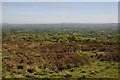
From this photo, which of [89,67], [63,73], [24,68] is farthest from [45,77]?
[89,67]

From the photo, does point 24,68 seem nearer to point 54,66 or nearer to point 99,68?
point 54,66

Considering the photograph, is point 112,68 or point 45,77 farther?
point 112,68

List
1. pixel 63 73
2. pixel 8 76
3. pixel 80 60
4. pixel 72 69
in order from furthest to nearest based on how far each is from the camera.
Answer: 1. pixel 80 60
2. pixel 72 69
3. pixel 63 73
4. pixel 8 76

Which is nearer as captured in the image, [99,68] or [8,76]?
[8,76]

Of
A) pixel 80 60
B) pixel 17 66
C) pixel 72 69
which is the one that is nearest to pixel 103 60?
pixel 80 60

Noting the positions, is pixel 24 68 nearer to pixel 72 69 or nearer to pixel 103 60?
pixel 72 69

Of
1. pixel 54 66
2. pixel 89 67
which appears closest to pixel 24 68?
→ pixel 54 66

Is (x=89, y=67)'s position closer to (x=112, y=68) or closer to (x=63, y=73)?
(x=112, y=68)

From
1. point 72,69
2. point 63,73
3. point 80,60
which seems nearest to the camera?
point 63,73
